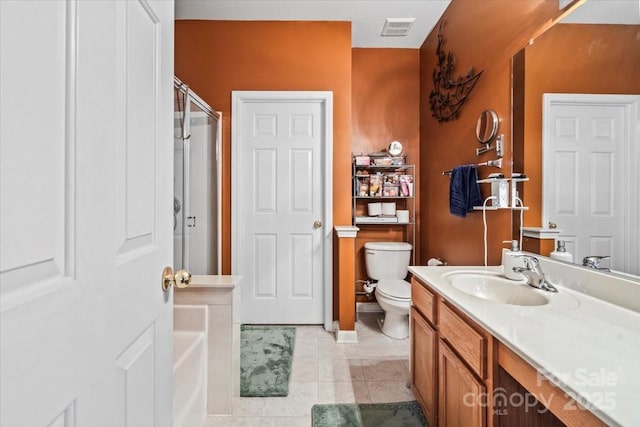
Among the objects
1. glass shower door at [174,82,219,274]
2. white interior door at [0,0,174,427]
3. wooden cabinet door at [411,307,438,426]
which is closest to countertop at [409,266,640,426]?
wooden cabinet door at [411,307,438,426]

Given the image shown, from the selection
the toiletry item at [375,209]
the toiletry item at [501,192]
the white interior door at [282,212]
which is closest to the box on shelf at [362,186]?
the toiletry item at [375,209]

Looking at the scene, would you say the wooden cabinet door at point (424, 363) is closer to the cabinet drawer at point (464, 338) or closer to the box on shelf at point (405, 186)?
the cabinet drawer at point (464, 338)

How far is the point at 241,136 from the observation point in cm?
277

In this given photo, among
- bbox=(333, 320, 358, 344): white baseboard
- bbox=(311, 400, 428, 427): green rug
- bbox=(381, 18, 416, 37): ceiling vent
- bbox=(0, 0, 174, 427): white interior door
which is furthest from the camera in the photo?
bbox=(381, 18, 416, 37): ceiling vent

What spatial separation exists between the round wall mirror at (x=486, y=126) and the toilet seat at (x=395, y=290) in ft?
4.06

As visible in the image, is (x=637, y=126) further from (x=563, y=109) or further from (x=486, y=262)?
(x=486, y=262)

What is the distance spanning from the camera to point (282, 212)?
2803 millimetres

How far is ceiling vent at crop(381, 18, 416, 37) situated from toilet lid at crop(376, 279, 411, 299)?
2.32m

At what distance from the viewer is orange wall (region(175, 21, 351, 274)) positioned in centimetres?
274

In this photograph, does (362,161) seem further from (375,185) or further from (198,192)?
(198,192)

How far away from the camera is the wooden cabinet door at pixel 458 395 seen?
3.31 ft

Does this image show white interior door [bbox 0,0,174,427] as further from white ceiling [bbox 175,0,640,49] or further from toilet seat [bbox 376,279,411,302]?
white ceiling [bbox 175,0,640,49]

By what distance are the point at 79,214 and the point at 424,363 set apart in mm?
1561

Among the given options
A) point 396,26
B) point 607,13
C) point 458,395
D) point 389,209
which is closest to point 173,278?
point 458,395
